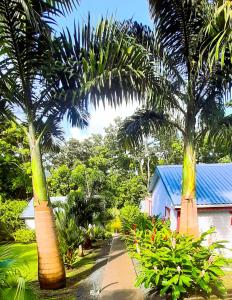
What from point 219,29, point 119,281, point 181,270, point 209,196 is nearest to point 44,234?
point 119,281

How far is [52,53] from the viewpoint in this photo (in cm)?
1039

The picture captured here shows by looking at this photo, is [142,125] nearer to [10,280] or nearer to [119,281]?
[119,281]

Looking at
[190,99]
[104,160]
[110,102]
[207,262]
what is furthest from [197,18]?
[104,160]

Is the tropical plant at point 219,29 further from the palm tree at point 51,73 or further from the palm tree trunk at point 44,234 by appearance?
the palm tree trunk at point 44,234

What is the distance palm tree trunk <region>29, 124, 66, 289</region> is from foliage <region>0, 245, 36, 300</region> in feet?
19.8

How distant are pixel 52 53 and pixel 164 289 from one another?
21.5ft

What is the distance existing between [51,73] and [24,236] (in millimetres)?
20029

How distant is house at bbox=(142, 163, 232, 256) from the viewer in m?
16.3

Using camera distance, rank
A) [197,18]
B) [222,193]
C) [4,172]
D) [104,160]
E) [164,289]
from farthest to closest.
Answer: [104,160] → [4,172] → [222,193] → [197,18] → [164,289]

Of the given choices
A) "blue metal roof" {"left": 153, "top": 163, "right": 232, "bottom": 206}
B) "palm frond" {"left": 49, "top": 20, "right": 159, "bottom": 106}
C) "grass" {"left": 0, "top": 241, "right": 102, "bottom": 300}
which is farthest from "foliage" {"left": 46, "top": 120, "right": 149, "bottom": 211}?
"palm frond" {"left": 49, "top": 20, "right": 159, "bottom": 106}

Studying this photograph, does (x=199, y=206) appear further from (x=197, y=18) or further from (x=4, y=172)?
(x=4, y=172)

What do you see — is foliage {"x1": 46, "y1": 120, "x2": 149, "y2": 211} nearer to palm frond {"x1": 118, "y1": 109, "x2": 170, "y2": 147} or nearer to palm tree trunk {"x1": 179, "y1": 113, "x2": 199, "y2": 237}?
palm frond {"x1": 118, "y1": 109, "x2": 170, "y2": 147}

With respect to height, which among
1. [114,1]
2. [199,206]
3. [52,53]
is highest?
[114,1]

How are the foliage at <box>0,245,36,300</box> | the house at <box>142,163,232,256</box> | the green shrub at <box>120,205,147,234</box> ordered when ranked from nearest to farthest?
the foliage at <box>0,245,36,300</box> < the house at <box>142,163,232,256</box> < the green shrub at <box>120,205,147,234</box>
